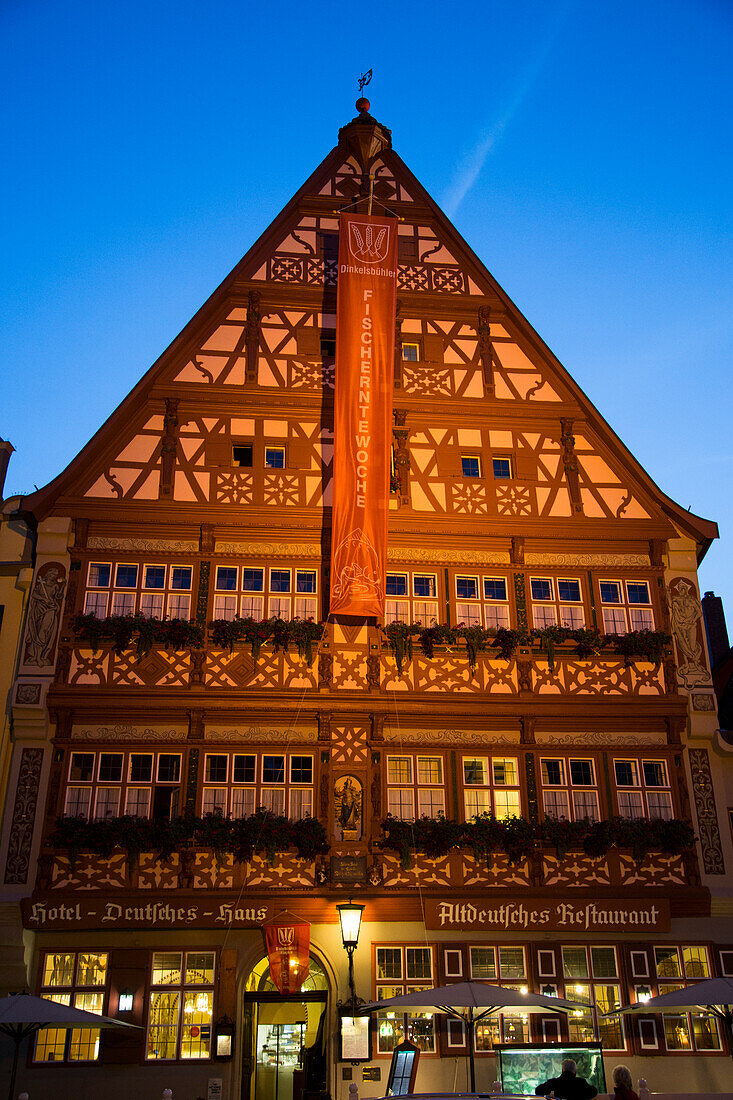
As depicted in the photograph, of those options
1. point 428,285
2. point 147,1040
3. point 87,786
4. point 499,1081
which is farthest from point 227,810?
point 428,285

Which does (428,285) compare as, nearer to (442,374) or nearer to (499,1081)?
(442,374)

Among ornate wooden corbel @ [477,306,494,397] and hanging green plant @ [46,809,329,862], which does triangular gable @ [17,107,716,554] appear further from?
hanging green plant @ [46,809,329,862]

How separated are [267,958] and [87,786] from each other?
4150 millimetres

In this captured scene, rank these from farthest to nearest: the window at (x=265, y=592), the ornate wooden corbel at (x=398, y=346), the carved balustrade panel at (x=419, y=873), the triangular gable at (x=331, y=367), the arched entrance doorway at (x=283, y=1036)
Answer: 1. the ornate wooden corbel at (x=398, y=346)
2. the triangular gable at (x=331, y=367)
3. the window at (x=265, y=592)
4. the carved balustrade panel at (x=419, y=873)
5. the arched entrance doorway at (x=283, y=1036)

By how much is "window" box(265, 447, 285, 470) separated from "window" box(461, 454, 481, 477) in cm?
357

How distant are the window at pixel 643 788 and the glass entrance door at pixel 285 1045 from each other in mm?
6343

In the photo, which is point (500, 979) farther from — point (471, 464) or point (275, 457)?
point (275, 457)

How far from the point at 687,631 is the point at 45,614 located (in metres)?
11.8

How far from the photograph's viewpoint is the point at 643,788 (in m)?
18.0

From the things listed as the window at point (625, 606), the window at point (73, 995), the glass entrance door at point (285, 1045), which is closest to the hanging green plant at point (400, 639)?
the window at point (625, 606)

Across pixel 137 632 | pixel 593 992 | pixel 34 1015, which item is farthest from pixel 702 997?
pixel 137 632

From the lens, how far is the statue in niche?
16828mm

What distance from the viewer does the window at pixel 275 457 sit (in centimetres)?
1950

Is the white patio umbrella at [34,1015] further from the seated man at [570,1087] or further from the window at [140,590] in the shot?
the window at [140,590]
